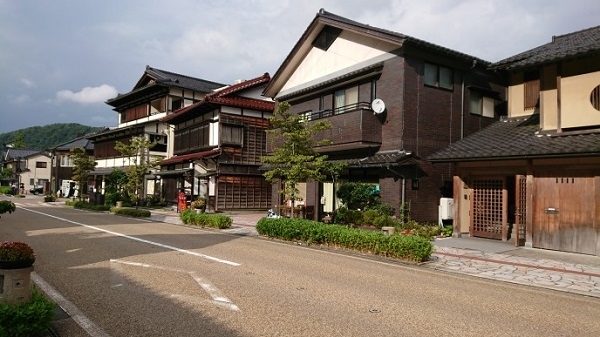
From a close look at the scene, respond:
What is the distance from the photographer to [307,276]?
8.52 m

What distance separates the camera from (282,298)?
6.74 m

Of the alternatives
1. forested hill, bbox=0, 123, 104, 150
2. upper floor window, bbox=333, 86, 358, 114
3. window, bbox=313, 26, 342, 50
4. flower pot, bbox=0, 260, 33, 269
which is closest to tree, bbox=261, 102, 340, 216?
upper floor window, bbox=333, 86, 358, 114

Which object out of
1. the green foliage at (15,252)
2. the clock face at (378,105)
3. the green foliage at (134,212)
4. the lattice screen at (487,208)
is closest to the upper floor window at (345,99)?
the clock face at (378,105)

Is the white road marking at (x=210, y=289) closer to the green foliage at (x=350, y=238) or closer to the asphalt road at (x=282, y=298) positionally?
the asphalt road at (x=282, y=298)

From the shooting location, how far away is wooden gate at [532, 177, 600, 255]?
11805 millimetres

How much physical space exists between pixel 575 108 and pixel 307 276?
10.2 meters

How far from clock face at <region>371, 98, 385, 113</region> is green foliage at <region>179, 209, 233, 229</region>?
818cm

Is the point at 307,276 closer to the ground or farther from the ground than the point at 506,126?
closer to the ground

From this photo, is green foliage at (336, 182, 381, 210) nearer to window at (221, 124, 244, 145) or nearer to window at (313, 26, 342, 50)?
window at (313, 26, 342, 50)

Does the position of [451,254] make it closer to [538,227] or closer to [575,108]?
[538,227]

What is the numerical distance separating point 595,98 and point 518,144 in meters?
2.55

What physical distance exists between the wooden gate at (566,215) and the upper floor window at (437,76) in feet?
23.6

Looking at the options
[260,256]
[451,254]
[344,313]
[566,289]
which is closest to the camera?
[344,313]

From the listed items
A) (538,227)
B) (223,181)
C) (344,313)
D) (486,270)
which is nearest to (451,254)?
(486,270)
